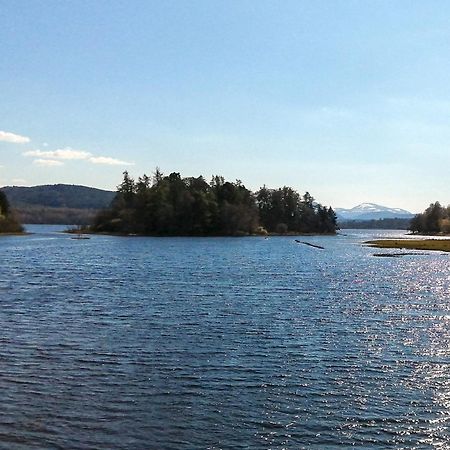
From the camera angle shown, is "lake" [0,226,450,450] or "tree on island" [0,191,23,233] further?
"tree on island" [0,191,23,233]

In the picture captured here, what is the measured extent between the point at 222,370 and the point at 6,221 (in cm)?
18428

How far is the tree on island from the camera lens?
19075 cm

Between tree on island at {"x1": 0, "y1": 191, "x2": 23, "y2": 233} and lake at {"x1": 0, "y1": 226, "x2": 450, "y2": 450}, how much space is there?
153680 millimetres

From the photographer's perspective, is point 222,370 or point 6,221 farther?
point 6,221

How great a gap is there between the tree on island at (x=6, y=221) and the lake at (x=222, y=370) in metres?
154

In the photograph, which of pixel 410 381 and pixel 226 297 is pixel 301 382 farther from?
pixel 226 297

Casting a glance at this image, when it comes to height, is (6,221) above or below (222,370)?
above

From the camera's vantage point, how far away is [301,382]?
826 inches

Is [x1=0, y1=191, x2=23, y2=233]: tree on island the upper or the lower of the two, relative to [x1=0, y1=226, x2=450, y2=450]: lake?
upper

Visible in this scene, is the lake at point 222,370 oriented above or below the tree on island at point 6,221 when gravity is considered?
below

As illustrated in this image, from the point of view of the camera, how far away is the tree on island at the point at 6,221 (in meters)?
191

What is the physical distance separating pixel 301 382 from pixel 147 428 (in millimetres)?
6778

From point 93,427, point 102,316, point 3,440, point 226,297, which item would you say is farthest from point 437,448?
point 226,297

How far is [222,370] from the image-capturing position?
22469 millimetres
